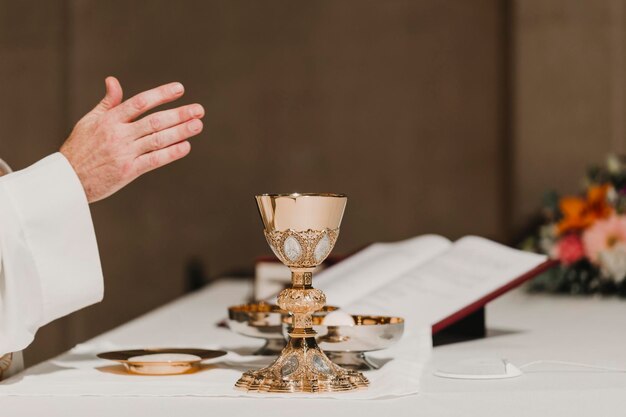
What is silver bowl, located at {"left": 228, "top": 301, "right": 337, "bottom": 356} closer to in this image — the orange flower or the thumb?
the thumb

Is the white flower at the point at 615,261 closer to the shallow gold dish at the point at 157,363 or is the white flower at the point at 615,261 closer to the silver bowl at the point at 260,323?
the silver bowl at the point at 260,323

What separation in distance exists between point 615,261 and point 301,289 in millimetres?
1686

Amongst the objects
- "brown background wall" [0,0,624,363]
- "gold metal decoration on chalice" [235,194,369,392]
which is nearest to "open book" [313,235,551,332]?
"gold metal decoration on chalice" [235,194,369,392]

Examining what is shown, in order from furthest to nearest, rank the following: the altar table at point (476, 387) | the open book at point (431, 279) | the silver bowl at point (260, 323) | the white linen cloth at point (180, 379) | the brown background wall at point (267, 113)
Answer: the brown background wall at point (267, 113) < the open book at point (431, 279) < the silver bowl at point (260, 323) < the white linen cloth at point (180, 379) < the altar table at point (476, 387)

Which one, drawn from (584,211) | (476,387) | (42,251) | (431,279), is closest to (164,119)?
(42,251)

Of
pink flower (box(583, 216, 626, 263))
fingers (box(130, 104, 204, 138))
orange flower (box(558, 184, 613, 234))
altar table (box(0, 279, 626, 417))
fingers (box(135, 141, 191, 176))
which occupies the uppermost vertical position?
fingers (box(130, 104, 204, 138))

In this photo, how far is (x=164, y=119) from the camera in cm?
148

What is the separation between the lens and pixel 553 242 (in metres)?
2.99

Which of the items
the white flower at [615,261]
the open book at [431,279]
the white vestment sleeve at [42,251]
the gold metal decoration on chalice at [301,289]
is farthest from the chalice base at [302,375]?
the white flower at [615,261]

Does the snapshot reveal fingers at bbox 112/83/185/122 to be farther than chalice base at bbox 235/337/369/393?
Yes

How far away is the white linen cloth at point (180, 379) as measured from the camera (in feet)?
4.23

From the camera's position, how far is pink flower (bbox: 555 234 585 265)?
114 inches

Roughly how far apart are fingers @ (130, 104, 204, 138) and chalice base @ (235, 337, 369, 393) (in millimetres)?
382

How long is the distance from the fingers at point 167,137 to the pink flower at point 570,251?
1663mm
